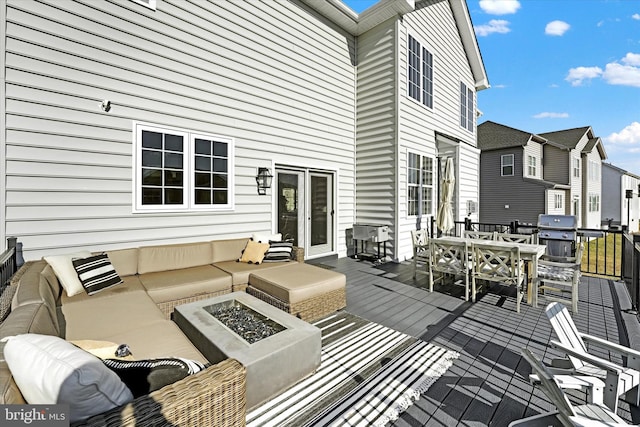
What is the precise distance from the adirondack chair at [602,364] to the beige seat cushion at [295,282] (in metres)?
2.22

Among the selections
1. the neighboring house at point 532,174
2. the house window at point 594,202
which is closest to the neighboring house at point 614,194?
the house window at point 594,202

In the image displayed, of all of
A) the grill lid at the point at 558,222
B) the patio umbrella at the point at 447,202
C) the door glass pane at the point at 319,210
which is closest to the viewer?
the grill lid at the point at 558,222

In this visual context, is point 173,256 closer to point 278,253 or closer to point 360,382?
point 278,253

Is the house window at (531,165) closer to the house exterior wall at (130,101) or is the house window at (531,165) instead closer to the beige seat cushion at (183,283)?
the house exterior wall at (130,101)

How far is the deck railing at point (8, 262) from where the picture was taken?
2.46m

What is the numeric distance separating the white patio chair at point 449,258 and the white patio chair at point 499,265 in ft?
0.44

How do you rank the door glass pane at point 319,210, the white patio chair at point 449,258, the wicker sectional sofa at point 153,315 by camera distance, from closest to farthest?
the wicker sectional sofa at point 153,315 → the white patio chair at point 449,258 → the door glass pane at point 319,210

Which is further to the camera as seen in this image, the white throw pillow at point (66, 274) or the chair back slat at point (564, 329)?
the white throw pillow at point (66, 274)

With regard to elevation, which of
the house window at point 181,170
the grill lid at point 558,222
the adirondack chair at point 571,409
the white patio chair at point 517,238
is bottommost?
the adirondack chair at point 571,409

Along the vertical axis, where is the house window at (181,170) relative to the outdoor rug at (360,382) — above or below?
above

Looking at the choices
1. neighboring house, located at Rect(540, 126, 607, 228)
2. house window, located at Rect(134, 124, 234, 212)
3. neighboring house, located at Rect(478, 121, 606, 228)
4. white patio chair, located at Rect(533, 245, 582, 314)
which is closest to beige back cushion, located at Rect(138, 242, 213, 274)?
house window, located at Rect(134, 124, 234, 212)

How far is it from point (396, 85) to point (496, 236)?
4.00 m

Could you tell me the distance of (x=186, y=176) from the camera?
4.49 meters

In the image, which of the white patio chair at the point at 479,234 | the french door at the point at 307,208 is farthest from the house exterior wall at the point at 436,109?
the french door at the point at 307,208
